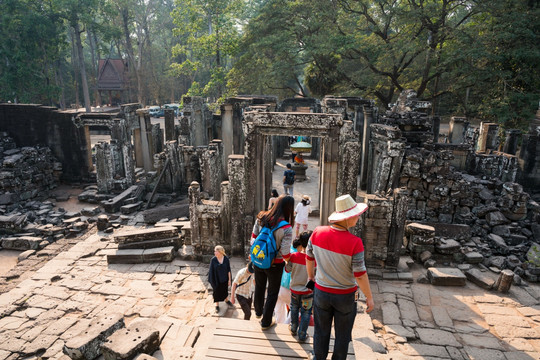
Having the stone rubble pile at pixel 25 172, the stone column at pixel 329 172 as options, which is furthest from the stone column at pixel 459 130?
the stone rubble pile at pixel 25 172

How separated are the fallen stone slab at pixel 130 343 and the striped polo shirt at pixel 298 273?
6.46 feet

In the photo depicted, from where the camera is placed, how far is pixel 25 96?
24.2m

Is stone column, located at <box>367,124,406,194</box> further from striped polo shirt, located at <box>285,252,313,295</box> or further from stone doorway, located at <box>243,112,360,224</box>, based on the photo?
striped polo shirt, located at <box>285,252,313,295</box>

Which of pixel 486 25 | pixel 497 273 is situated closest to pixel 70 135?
pixel 497 273

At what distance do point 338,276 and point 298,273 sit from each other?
95 centimetres

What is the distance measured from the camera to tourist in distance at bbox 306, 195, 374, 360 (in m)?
3.51

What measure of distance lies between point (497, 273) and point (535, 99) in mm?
12686

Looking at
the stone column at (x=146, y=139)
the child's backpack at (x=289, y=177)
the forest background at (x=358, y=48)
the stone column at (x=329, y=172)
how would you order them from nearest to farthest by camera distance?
the stone column at (x=329, y=172)
the child's backpack at (x=289, y=177)
the stone column at (x=146, y=139)
the forest background at (x=358, y=48)

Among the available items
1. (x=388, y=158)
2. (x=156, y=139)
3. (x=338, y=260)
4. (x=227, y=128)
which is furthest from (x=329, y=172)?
(x=156, y=139)

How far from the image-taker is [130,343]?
450cm

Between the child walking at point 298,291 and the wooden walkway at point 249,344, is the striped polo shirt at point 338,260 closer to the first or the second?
the child walking at point 298,291

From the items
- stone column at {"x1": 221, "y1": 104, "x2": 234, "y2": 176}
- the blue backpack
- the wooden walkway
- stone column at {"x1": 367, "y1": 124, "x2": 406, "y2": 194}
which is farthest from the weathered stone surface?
stone column at {"x1": 221, "y1": 104, "x2": 234, "y2": 176}

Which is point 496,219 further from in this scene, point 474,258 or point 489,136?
point 489,136

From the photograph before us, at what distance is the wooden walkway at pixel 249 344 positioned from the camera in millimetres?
3996
